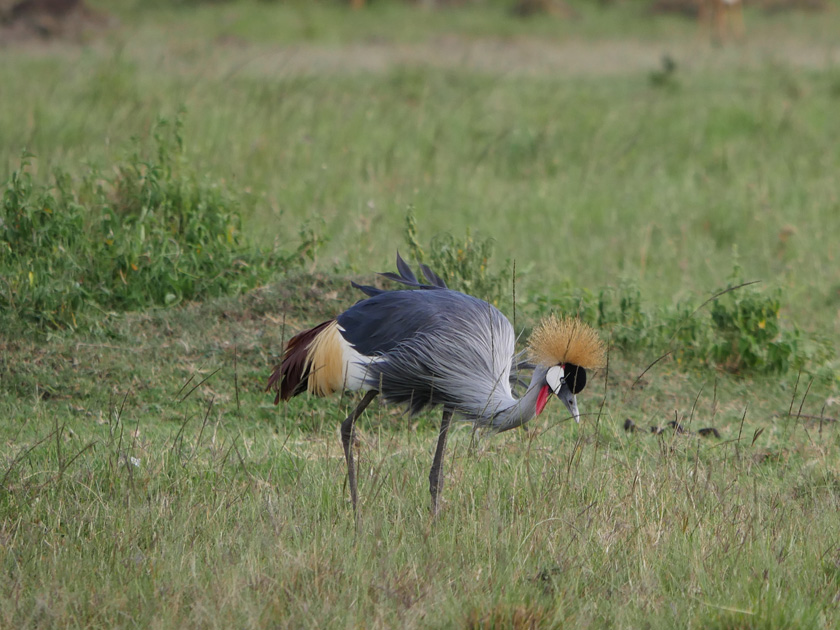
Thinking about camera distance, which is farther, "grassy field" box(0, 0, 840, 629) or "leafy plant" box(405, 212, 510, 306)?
"leafy plant" box(405, 212, 510, 306)

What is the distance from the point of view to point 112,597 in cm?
284

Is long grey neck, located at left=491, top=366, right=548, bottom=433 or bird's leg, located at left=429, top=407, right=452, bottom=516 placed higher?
long grey neck, located at left=491, top=366, right=548, bottom=433

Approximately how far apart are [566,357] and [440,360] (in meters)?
0.47

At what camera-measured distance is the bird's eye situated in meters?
3.48

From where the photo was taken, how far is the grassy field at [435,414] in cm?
296

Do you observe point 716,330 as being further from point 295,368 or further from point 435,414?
point 295,368

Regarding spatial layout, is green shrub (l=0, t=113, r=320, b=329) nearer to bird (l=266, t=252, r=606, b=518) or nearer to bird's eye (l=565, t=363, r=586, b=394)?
bird (l=266, t=252, r=606, b=518)

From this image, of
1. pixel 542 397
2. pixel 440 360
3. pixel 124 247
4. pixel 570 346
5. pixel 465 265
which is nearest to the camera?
pixel 570 346

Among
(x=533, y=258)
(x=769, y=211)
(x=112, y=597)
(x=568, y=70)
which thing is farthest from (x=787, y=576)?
(x=568, y=70)

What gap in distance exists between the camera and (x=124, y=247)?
210 inches

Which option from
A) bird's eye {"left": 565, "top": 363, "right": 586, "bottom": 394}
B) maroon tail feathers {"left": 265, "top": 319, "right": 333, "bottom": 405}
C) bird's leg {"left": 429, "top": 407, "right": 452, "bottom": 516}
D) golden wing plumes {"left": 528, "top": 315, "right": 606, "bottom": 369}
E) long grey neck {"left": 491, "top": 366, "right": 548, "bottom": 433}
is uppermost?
golden wing plumes {"left": 528, "top": 315, "right": 606, "bottom": 369}

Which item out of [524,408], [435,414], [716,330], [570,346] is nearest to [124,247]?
[435,414]

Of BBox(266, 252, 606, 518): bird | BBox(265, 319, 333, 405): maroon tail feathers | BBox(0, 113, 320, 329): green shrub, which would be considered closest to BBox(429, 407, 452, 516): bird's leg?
BBox(266, 252, 606, 518): bird

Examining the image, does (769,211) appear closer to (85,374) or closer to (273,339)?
(273,339)
